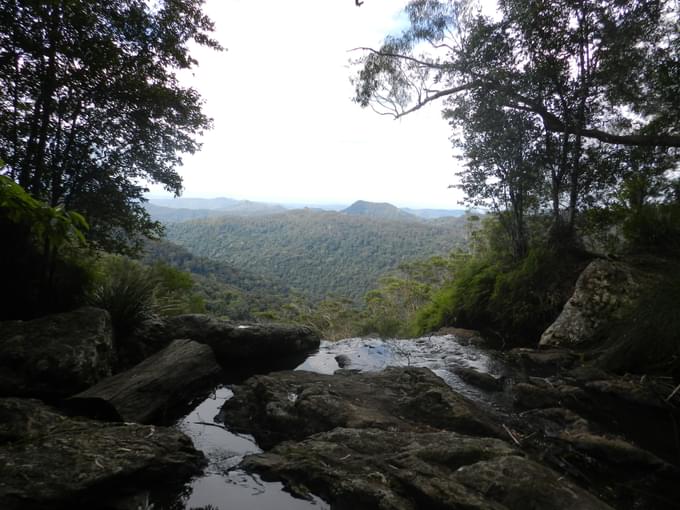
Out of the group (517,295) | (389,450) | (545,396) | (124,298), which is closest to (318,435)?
(389,450)

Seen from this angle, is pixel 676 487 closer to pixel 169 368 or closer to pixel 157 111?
pixel 169 368

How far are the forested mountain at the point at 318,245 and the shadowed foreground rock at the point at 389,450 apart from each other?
80.5m

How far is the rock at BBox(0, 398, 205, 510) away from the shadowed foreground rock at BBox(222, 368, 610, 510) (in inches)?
27.0

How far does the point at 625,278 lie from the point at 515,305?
219cm

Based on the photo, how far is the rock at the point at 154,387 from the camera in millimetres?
3375

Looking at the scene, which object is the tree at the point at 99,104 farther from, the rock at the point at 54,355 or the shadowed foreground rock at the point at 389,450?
the shadowed foreground rock at the point at 389,450

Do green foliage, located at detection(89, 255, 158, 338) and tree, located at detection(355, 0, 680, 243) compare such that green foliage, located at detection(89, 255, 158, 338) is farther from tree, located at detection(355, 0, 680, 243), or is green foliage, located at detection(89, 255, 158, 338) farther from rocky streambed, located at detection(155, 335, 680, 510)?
tree, located at detection(355, 0, 680, 243)

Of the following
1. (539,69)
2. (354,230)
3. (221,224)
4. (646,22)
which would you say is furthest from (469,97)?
(221,224)

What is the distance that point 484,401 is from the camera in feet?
14.9

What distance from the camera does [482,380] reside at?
201 inches

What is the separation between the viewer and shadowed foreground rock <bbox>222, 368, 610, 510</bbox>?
2.28 metres

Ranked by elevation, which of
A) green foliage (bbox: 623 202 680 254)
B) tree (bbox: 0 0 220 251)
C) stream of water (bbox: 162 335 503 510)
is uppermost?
tree (bbox: 0 0 220 251)

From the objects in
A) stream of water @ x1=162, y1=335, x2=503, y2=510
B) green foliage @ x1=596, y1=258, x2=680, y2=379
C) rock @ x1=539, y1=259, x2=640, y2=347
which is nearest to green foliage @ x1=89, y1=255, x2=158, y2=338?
stream of water @ x1=162, y1=335, x2=503, y2=510

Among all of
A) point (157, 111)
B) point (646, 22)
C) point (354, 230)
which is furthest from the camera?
point (354, 230)
